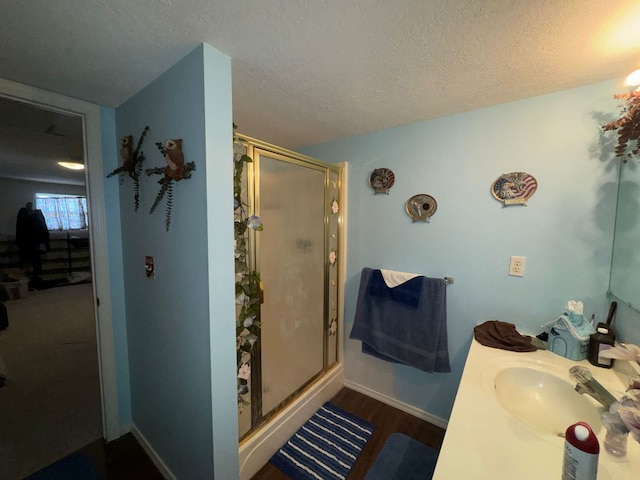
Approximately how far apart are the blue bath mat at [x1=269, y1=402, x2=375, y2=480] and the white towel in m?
1.06

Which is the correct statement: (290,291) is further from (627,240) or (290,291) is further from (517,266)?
(627,240)

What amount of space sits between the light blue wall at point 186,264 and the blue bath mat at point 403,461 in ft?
2.89

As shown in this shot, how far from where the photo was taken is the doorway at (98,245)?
1.36 metres

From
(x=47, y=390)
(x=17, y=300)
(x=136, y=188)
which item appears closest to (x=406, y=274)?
(x=136, y=188)

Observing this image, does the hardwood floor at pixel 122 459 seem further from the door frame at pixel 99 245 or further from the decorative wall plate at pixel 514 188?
the decorative wall plate at pixel 514 188

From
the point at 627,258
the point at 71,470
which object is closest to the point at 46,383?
the point at 71,470

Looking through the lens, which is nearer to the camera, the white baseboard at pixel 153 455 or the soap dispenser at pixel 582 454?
the soap dispenser at pixel 582 454

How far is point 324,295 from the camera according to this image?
1.97 metres

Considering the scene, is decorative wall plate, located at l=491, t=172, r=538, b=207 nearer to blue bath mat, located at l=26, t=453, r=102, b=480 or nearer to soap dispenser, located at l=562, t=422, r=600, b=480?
soap dispenser, located at l=562, t=422, r=600, b=480

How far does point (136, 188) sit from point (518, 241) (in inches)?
87.4

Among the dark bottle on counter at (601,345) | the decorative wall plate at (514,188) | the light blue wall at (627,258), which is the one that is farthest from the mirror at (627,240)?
the decorative wall plate at (514,188)

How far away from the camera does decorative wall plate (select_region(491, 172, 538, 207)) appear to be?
134 centimetres

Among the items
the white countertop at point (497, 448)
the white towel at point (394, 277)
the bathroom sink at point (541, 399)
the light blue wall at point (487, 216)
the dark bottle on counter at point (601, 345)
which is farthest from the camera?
the white towel at point (394, 277)

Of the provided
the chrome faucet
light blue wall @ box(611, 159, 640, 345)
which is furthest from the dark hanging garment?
light blue wall @ box(611, 159, 640, 345)
